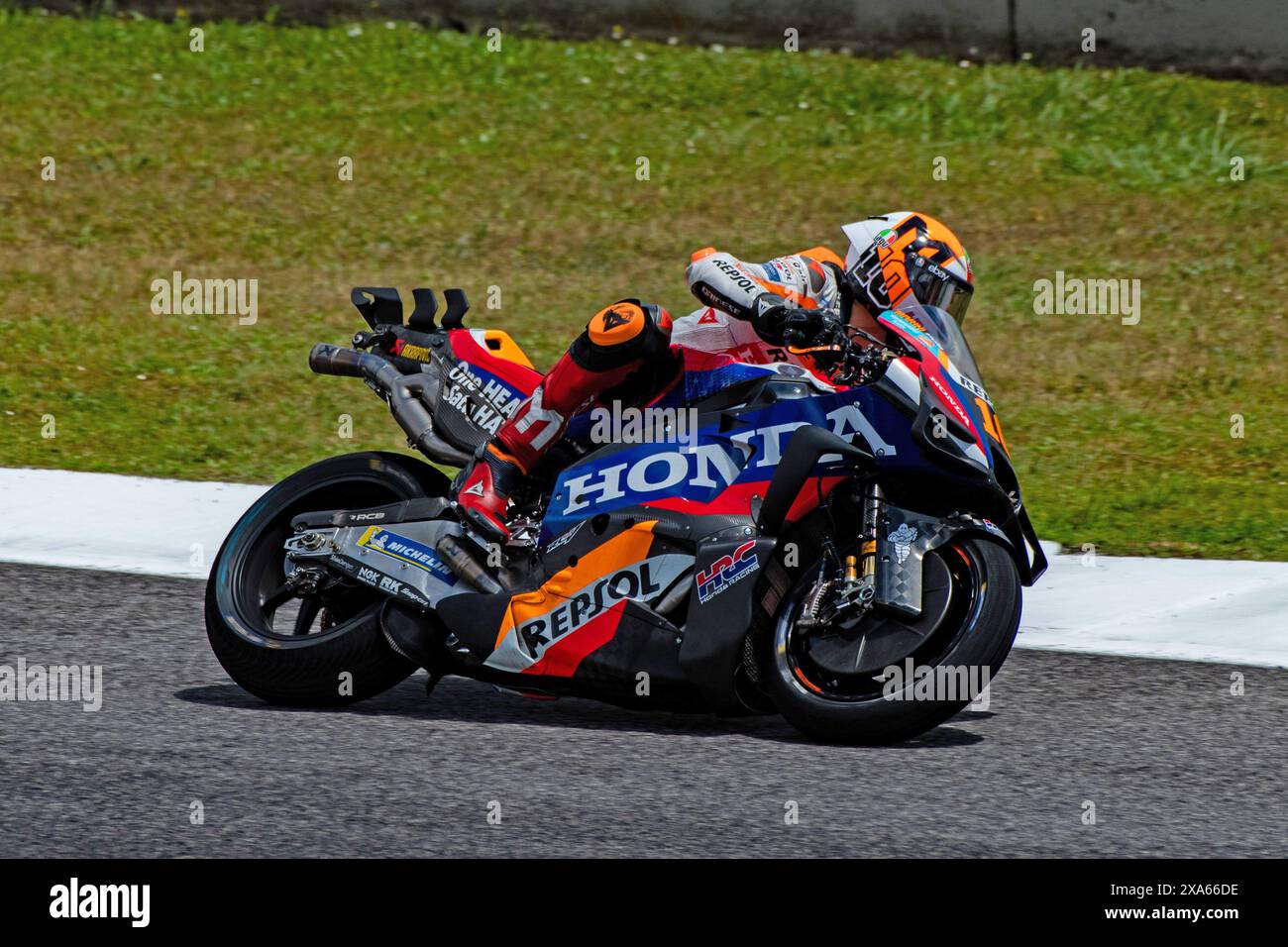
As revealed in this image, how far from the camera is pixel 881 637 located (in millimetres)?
5770

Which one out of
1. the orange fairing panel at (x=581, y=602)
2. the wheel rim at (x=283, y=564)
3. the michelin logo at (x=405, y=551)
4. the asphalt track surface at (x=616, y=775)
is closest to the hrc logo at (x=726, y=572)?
the orange fairing panel at (x=581, y=602)

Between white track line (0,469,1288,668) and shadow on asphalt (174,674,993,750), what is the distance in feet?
4.23

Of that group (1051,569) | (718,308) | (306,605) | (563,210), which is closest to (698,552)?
(718,308)

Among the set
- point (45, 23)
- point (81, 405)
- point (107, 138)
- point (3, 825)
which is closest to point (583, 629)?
point (3, 825)

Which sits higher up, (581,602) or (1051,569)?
(1051,569)

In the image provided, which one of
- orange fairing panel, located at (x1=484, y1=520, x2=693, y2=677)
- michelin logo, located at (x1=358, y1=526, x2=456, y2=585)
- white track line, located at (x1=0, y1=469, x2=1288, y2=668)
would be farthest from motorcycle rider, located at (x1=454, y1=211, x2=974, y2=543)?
white track line, located at (x1=0, y1=469, x2=1288, y2=668)

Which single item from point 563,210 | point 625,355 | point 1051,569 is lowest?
point 1051,569

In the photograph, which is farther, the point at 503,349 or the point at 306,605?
the point at 503,349

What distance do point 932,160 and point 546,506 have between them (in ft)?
34.1

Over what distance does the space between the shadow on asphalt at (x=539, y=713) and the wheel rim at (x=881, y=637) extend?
235mm

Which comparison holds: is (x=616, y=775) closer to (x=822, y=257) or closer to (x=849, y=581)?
(x=849, y=581)

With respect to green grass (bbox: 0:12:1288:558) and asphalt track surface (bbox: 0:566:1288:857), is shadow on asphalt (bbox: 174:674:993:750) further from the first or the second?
green grass (bbox: 0:12:1288:558)

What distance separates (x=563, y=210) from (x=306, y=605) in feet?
30.2

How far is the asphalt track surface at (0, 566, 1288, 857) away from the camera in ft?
16.9
